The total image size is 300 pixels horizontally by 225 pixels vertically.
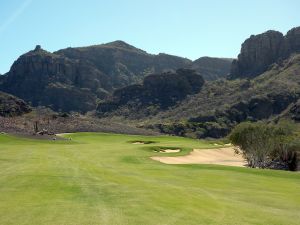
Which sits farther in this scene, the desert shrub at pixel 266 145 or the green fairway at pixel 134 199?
the desert shrub at pixel 266 145

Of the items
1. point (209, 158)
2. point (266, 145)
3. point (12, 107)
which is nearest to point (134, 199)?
point (266, 145)

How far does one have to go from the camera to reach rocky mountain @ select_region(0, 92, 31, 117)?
121 metres

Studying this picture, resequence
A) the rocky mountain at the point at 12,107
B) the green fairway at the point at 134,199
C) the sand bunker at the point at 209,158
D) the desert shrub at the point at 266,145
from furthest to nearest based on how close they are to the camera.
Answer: the rocky mountain at the point at 12,107 → the desert shrub at the point at 266,145 → the sand bunker at the point at 209,158 → the green fairway at the point at 134,199

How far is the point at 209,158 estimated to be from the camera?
5591 centimetres

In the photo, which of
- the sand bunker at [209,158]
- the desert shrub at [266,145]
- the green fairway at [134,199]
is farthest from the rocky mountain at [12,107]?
the green fairway at [134,199]

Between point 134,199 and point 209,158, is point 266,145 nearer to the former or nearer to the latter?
point 209,158

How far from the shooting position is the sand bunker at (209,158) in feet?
144

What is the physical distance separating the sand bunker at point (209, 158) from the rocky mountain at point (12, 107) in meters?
68.3

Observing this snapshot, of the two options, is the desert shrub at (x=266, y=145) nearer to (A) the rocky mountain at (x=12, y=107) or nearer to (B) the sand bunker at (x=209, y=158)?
(B) the sand bunker at (x=209, y=158)

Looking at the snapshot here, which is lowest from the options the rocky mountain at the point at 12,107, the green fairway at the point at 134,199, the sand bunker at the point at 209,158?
the sand bunker at the point at 209,158

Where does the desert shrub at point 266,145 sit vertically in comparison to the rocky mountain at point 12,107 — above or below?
below

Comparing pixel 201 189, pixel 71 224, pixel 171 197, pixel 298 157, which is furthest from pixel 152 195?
pixel 298 157

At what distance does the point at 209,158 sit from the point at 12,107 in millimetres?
83546

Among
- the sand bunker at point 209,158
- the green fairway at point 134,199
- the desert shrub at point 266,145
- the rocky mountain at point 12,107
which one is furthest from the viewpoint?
the rocky mountain at point 12,107
